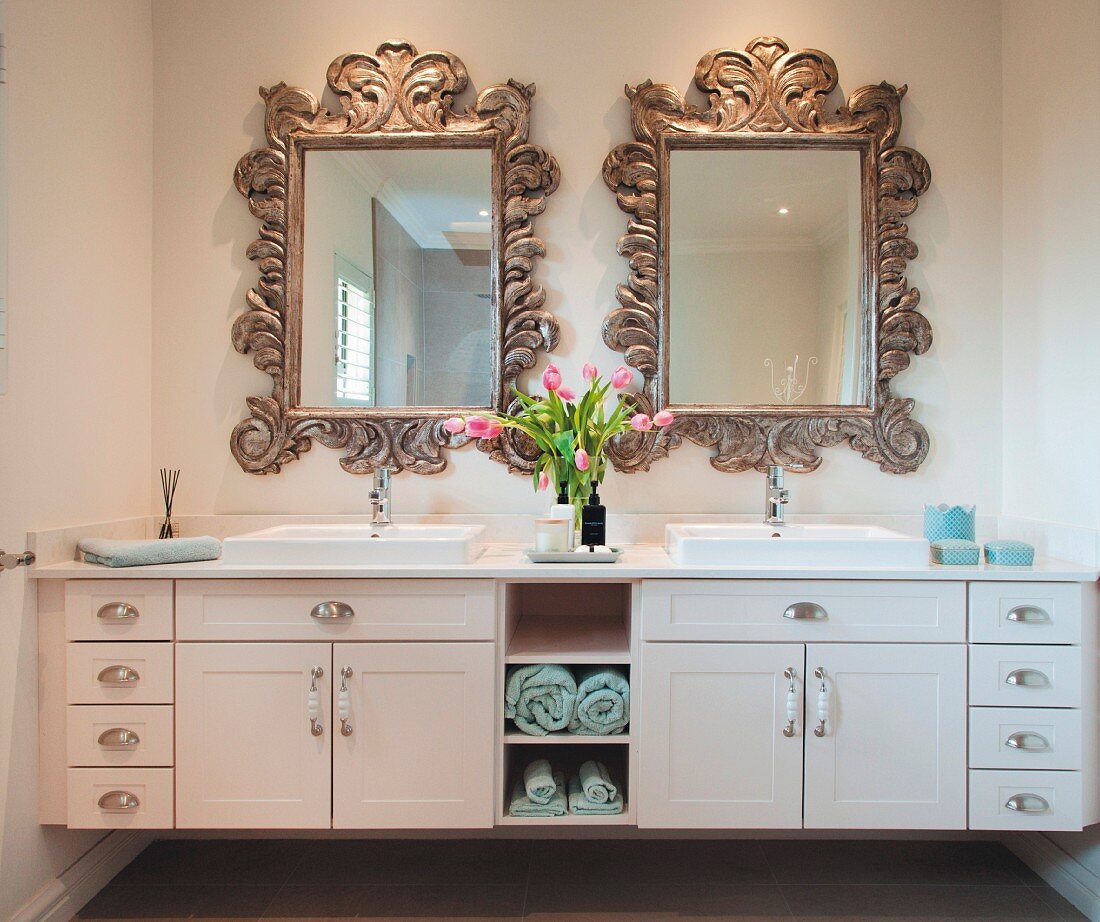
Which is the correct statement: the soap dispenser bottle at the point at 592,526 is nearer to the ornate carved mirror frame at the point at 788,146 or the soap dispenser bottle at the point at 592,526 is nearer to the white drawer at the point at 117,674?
the ornate carved mirror frame at the point at 788,146

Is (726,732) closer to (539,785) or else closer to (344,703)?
(539,785)

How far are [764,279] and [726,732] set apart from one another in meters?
1.23

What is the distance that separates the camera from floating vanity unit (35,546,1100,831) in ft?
5.28

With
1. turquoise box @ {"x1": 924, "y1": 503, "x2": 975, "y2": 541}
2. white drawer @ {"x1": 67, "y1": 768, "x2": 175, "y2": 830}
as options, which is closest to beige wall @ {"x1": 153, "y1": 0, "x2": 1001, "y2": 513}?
turquoise box @ {"x1": 924, "y1": 503, "x2": 975, "y2": 541}

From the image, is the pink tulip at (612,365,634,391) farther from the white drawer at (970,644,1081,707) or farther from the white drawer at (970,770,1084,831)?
the white drawer at (970,770,1084,831)

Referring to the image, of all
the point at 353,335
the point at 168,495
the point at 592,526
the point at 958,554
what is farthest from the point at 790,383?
the point at 168,495

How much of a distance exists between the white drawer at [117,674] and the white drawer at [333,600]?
3.7 inches

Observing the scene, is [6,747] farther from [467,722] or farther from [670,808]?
[670,808]

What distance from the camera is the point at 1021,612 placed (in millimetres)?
1610

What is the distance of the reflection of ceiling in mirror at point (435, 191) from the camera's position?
6.78 feet

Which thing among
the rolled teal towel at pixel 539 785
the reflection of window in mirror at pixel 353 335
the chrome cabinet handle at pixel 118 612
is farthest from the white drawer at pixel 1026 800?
the chrome cabinet handle at pixel 118 612

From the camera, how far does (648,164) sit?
6.71 ft

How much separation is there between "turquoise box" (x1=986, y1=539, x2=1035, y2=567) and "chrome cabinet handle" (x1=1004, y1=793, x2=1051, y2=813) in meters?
0.51

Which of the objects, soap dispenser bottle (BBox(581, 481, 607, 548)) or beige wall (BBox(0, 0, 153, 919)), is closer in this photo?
beige wall (BBox(0, 0, 153, 919))
